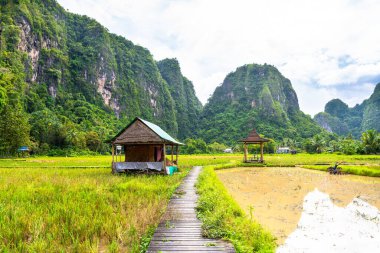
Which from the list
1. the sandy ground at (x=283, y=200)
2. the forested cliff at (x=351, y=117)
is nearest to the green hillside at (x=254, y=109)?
the forested cliff at (x=351, y=117)

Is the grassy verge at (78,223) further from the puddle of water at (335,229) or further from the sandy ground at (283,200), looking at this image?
the puddle of water at (335,229)

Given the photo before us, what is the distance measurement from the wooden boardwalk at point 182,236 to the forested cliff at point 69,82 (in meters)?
22.1

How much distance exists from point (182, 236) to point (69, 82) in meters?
81.7

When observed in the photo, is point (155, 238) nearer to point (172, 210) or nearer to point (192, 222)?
point (192, 222)

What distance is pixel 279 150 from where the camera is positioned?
63.1m

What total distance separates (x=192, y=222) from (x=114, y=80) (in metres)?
88.6

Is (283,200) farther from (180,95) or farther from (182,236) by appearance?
(180,95)

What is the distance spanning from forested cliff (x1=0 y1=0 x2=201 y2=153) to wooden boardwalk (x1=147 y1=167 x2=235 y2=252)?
870 inches

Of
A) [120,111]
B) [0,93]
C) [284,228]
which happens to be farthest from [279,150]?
[284,228]

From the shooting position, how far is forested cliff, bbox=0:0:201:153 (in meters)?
45.2

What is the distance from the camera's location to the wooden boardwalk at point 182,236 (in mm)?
3930

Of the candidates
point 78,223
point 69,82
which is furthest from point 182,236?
point 69,82

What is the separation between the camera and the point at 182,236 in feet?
14.6

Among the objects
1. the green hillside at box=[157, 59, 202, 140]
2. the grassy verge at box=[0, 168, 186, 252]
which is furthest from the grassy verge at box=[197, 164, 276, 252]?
the green hillside at box=[157, 59, 202, 140]
